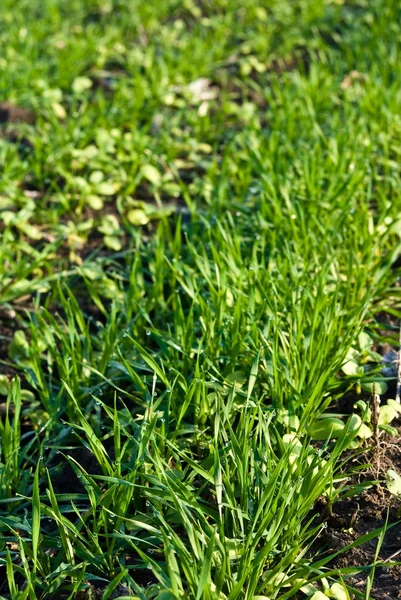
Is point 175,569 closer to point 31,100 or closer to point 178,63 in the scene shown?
point 31,100

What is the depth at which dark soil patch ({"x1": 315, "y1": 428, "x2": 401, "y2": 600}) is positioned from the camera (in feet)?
5.97

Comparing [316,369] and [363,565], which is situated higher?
[316,369]

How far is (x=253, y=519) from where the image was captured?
177cm

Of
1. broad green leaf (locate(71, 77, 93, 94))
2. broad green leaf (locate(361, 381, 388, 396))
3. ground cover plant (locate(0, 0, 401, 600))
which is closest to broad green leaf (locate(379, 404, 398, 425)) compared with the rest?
ground cover plant (locate(0, 0, 401, 600))

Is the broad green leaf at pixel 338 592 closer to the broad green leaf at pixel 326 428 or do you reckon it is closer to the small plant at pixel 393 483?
the small plant at pixel 393 483

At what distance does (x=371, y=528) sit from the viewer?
1.95 meters

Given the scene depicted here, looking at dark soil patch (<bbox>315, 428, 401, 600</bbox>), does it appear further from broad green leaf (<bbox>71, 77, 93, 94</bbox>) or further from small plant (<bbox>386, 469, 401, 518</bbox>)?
broad green leaf (<bbox>71, 77, 93, 94</bbox>)

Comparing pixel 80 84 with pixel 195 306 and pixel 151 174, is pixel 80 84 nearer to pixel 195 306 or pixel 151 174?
pixel 151 174

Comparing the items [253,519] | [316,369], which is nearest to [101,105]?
[316,369]

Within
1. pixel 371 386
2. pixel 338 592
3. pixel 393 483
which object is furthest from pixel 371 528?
pixel 371 386

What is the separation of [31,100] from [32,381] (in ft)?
6.34

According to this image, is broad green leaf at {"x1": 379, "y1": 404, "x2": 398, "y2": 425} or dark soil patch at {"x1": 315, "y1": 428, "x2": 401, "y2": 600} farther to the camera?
broad green leaf at {"x1": 379, "y1": 404, "x2": 398, "y2": 425}

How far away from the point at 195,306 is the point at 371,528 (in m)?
0.91

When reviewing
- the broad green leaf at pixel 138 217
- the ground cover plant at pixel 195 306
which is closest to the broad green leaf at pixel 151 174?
the ground cover plant at pixel 195 306
